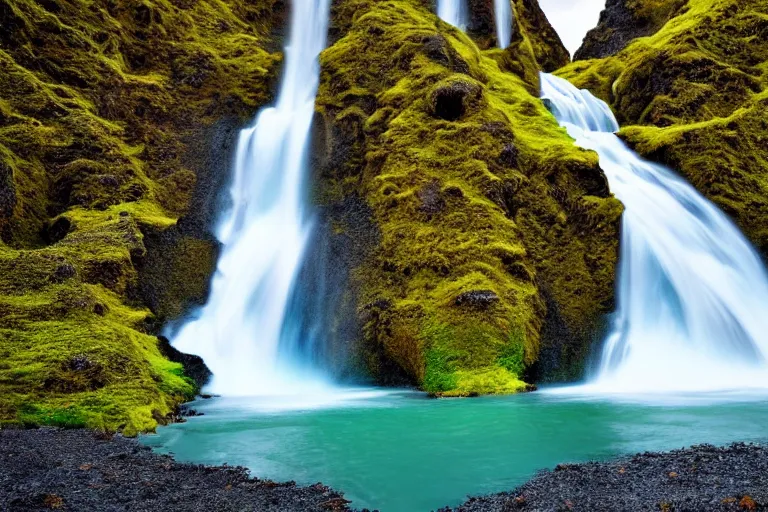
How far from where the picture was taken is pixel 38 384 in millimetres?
9367

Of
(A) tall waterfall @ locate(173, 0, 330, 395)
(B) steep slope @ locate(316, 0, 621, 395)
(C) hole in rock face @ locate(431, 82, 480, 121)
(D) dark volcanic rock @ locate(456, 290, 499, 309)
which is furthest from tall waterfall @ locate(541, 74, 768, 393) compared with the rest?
(A) tall waterfall @ locate(173, 0, 330, 395)

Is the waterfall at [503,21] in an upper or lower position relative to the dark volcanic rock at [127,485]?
upper

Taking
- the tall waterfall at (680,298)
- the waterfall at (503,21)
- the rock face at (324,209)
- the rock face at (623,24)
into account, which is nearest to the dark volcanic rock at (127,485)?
the rock face at (324,209)

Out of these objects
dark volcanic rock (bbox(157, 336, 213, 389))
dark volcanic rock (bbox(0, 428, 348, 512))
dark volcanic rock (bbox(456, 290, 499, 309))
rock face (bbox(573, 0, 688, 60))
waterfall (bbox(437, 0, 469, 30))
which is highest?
rock face (bbox(573, 0, 688, 60))

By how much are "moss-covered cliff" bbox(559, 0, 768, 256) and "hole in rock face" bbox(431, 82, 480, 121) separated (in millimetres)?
6423

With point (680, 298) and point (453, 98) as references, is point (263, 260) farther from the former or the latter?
point (680, 298)

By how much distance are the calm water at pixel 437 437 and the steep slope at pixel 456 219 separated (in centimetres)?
213

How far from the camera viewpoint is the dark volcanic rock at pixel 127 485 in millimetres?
5227

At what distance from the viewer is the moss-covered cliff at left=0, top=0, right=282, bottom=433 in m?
9.95

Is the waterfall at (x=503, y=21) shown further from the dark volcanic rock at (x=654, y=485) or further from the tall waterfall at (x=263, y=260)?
the dark volcanic rock at (x=654, y=485)

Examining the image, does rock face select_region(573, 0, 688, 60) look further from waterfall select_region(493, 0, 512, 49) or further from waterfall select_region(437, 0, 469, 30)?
waterfall select_region(437, 0, 469, 30)

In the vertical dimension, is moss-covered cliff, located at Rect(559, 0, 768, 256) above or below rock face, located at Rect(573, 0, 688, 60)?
below

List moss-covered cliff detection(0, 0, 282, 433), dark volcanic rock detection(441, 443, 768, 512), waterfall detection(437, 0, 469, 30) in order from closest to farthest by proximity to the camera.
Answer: dark volcanic rock detection(441, 443, 768, 512) → moss-covered cliff detection(0, 0, 282, 433) → waterfall detection(437, 0, 469, 30)

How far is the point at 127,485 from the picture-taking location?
5.81 m
